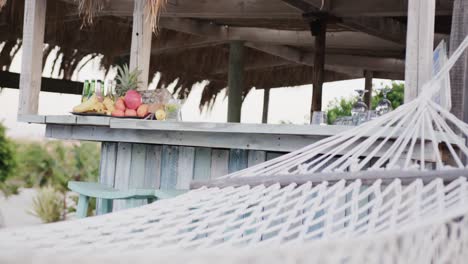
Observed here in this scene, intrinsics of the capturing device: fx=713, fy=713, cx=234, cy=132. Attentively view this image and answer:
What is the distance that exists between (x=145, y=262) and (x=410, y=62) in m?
1.53

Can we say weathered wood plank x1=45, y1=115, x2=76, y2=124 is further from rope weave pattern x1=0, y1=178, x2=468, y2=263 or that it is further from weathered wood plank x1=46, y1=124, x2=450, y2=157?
rope weave pattern x1=0, y1=178, x2=468, y2=263

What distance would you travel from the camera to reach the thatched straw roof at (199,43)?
4930mm

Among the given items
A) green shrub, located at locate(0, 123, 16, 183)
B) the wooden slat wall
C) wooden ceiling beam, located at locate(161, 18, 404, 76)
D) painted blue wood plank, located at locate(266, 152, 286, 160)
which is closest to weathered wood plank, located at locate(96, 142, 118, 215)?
the wooden slat wall

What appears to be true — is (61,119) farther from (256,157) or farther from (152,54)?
(152,54)

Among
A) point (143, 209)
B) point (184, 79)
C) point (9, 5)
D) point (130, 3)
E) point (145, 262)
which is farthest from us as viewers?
point (184, 79)

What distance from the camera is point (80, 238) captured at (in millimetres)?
1354

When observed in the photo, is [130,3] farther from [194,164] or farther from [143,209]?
[143,209]

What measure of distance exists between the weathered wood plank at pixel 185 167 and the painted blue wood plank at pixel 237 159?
0.20 meters

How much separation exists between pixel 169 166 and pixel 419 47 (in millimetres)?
1173

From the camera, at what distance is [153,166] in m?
3.02

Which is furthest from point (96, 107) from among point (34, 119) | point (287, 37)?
point (287, 37)

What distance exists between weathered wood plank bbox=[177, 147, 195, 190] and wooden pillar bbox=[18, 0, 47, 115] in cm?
90

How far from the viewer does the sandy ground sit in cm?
1027

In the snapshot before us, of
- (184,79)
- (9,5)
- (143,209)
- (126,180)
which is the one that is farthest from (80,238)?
(184,79)
